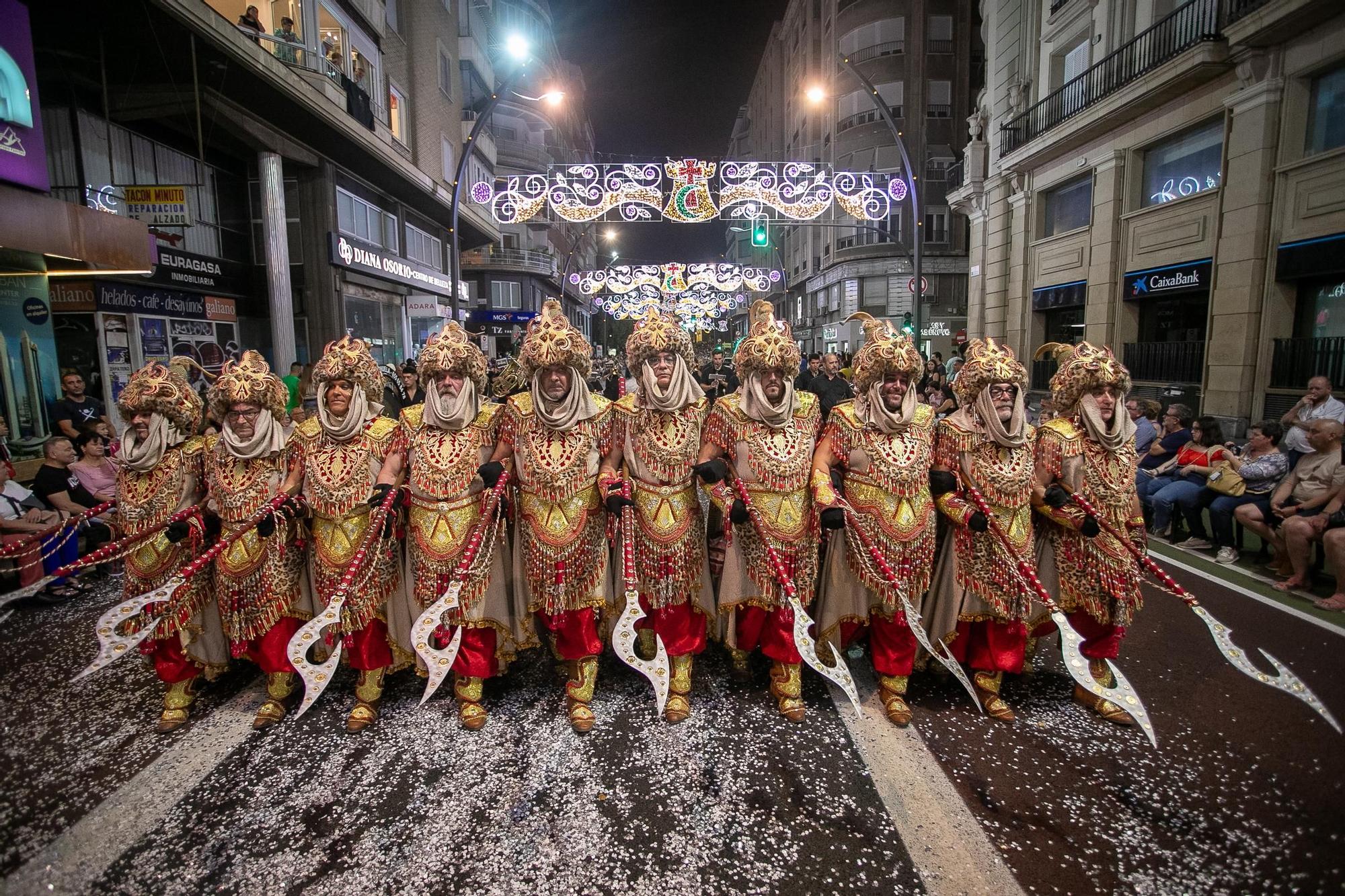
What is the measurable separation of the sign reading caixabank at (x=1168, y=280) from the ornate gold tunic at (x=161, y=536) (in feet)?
51.8

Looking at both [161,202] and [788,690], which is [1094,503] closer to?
[788,690]

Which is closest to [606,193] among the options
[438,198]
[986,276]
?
[438,198]

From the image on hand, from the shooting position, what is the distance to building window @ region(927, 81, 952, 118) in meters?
34.2

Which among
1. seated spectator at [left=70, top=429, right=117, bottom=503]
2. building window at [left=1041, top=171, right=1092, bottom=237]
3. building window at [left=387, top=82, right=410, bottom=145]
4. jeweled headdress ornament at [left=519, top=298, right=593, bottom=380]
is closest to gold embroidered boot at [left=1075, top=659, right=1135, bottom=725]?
jeweled headdress ornament at [left=519, top=298, right=593, bottom=380]

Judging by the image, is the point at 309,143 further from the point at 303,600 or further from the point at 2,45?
the point at 303,600

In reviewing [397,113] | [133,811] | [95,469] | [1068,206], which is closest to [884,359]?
[133,811]

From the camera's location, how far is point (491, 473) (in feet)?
11.4

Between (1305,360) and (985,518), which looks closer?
(985,518)

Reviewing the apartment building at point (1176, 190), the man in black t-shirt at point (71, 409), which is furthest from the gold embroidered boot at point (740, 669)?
the apartment building at point (1176, 190)

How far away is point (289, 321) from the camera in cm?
1409

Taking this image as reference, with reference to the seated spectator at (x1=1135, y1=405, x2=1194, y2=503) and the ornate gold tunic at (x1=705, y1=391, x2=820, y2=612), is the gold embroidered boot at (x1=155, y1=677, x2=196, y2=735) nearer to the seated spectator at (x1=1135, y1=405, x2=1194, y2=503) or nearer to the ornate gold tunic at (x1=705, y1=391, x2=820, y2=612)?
the ornate gold tunic at (x1=705, y1=391, x2=820, y2=612)

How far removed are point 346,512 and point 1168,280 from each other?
51.4 feet

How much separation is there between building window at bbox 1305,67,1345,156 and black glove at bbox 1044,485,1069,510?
11.0 metres

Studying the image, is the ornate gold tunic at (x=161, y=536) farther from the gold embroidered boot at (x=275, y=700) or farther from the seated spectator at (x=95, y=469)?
the seated spectator at (x=95, y=469)
